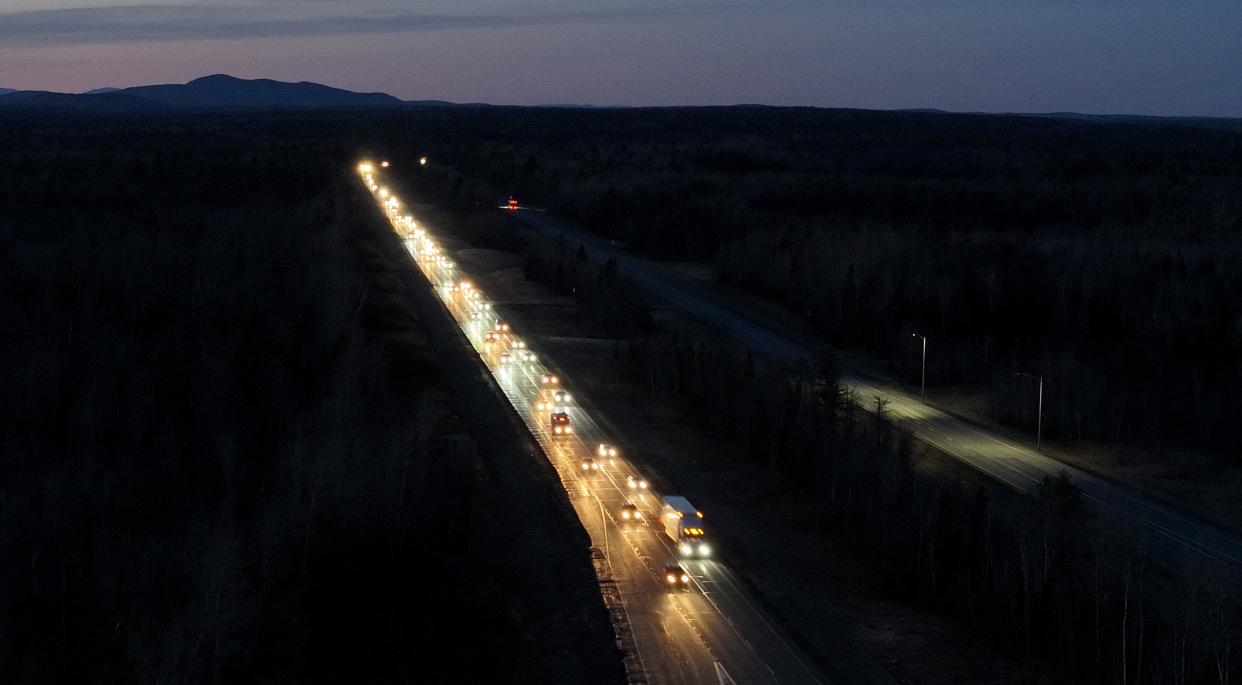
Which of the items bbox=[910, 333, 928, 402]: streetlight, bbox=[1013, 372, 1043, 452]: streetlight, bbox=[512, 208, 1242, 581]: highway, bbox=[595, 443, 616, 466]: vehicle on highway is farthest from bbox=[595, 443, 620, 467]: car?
bbox=[910, 333, 928, 402]: streetlight

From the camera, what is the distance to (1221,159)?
127 metres

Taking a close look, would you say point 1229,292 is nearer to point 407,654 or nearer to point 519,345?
point 519,345

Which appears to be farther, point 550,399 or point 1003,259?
point 1003,259

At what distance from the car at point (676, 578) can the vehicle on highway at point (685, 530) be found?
150 centimetres

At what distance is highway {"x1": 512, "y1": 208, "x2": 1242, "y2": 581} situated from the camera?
25.8 meters

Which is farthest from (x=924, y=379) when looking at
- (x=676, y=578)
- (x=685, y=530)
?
(x=676, y=578)

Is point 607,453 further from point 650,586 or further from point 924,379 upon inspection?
point 924,379

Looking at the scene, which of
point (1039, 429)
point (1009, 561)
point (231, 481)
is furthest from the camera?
point (1039, 429)

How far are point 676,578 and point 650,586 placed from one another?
0.48 m

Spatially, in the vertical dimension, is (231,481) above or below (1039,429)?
above

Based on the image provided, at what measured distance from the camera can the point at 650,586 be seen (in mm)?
22297

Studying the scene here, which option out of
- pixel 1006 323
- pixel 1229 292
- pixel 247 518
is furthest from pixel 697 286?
pixel 247 518

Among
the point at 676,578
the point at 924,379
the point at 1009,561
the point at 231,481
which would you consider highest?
the point at 231,481

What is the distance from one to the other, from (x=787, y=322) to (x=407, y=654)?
131ft
